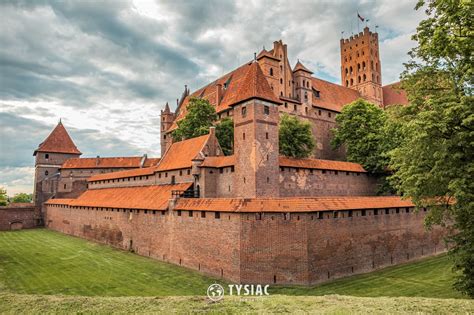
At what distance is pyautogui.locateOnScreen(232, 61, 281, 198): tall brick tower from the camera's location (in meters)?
23.0

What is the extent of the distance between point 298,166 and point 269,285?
10850 mm

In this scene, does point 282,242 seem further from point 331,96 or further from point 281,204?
point 331,96

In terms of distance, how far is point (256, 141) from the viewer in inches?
905

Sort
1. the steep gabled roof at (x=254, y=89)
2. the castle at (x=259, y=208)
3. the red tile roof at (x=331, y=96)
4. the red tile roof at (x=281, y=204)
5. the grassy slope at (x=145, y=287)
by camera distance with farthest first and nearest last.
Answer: the red tile roof at (x=331, y=96) → the steep gabled roof at (x=254, y=89) → the red tile roof at (x=281, y=204) → the castle at (x=259, y=208) → the grassy slope at (x=145, y=287)

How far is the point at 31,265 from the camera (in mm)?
24516

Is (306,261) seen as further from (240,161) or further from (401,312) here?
(401,312)

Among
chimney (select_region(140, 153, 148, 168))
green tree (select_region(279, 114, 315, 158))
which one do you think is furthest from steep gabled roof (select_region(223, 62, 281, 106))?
chimney (select_region(140, 153, 148, 168))

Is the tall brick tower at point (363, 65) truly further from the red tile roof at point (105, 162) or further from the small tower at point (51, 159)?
the small tower at point (51, 159)

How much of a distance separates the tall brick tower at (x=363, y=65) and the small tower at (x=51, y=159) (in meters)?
50.1

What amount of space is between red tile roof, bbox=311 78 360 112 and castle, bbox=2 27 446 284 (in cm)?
259

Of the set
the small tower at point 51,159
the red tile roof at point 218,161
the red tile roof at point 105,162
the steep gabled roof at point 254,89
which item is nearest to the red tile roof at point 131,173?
the red tile roof at point 105,162

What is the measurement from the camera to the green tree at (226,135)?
36219 millimetres

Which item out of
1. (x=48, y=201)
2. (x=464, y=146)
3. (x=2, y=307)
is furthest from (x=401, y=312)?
(x=48, y=201)

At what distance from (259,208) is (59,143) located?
162ft
